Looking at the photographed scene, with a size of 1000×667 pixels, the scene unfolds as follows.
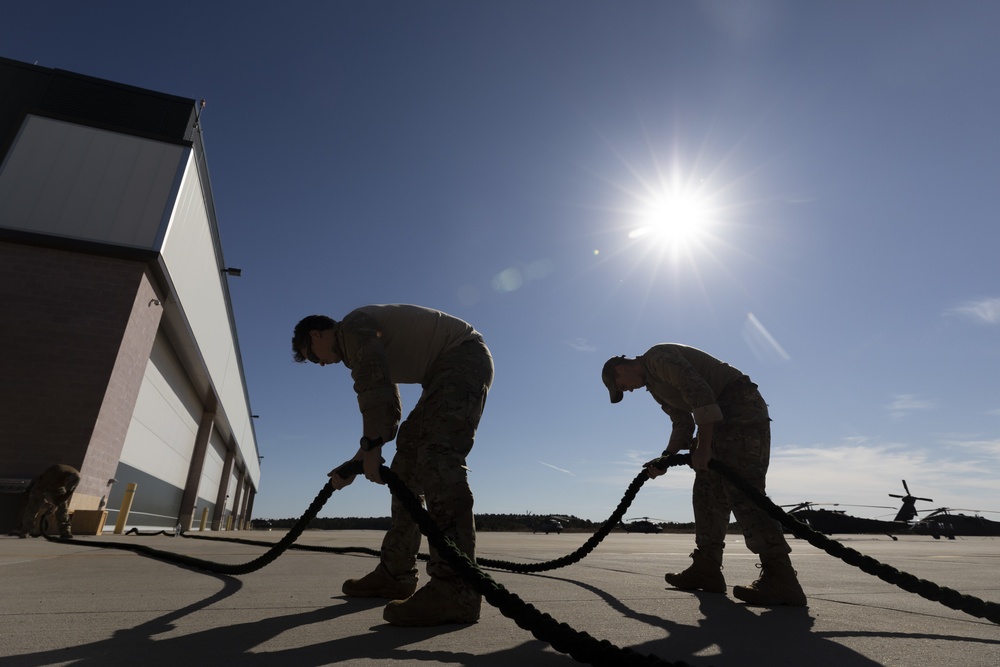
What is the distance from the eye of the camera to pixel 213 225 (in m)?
14.7

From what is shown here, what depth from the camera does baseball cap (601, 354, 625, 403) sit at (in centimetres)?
384

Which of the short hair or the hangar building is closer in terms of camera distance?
the short hair

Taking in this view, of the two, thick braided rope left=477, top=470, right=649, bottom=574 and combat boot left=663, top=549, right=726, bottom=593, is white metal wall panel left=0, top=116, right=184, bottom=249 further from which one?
combat boot left=663, top=549, right=726, bottom=593

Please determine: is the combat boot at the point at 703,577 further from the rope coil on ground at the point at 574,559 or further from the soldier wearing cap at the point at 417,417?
the soldier wearing cap at the point at 417,417

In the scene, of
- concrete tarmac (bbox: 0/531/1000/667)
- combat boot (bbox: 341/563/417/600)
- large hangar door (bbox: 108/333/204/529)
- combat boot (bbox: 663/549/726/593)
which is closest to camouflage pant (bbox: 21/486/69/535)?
large hangar door (bbox: 108/333/204/529)

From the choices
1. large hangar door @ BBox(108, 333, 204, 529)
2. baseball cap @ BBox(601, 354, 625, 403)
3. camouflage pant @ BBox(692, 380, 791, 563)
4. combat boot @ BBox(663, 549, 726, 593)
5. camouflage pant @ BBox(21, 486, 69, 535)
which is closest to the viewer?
camouflage pant @ BBox(692, 380, 791, 563)

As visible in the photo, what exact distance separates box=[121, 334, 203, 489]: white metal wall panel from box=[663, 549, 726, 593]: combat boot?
12.5 meters

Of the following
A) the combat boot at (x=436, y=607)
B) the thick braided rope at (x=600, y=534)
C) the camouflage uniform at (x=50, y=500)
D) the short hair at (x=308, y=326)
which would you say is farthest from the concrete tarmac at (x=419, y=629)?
the camouflage uniform at (x=50, y=500)

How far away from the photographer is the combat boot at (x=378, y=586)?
2.72 metres

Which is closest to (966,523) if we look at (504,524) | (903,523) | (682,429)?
(903,523)

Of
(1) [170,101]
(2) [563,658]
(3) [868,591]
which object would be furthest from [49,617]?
(1) [170,101]

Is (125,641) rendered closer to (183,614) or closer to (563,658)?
(183,614)

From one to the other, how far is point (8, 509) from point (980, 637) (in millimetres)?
12116

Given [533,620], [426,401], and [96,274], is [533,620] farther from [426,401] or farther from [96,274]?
[96,274]
